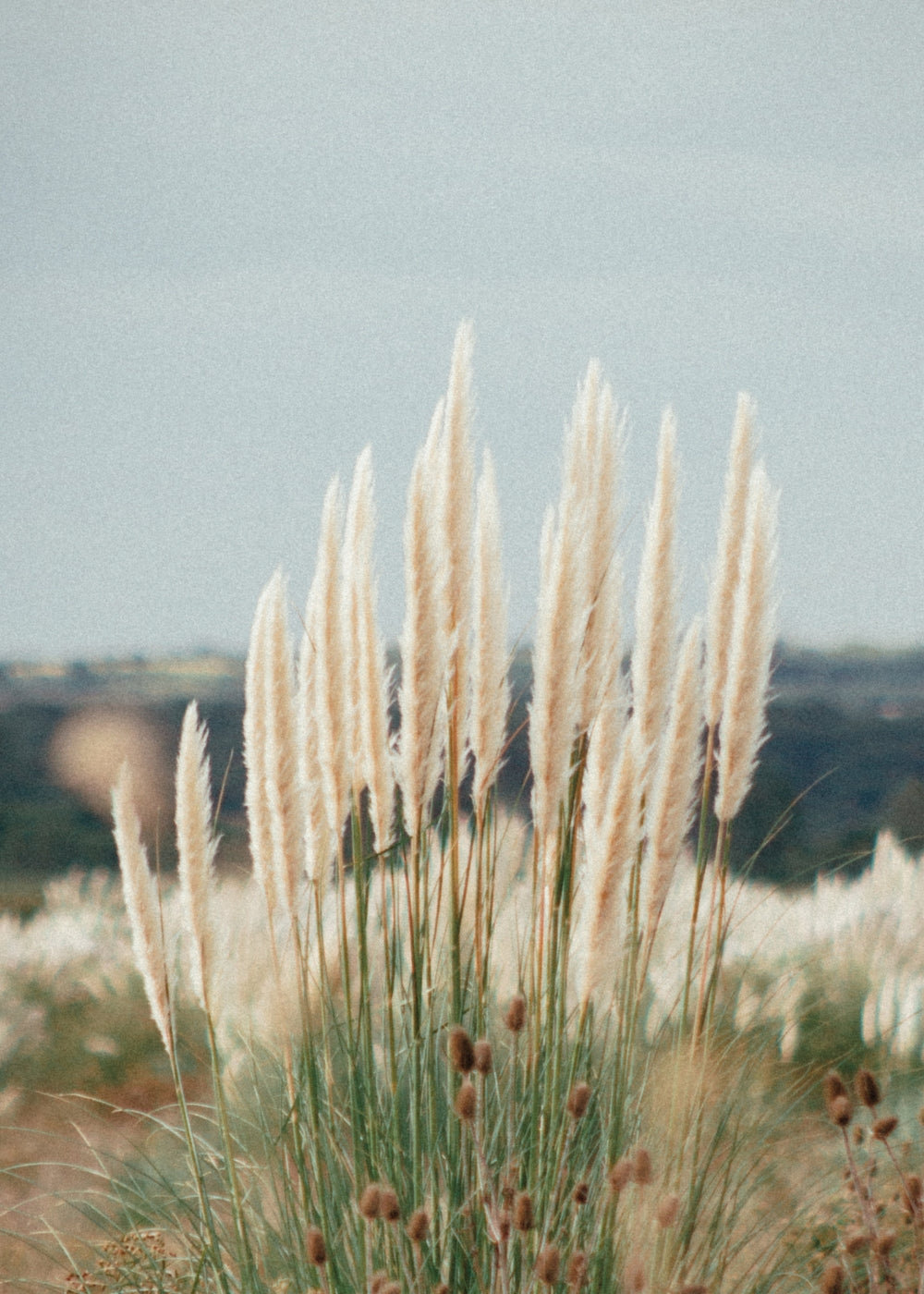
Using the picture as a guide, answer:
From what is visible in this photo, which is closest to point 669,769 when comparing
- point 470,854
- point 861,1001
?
point 470,854

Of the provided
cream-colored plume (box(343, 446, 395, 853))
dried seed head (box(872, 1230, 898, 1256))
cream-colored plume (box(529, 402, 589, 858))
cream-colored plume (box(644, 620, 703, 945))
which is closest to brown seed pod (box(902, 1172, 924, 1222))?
dried seed head (box(872, 1230, 898, 1256))

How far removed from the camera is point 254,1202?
2789 mm

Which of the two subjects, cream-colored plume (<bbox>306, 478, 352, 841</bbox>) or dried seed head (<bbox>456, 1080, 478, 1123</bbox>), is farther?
cream-colored plume (<bbox>306, 478, 352, 841</bbox>)

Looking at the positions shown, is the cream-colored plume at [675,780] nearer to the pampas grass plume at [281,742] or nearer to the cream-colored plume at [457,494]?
the cream-colored plume at [457,494]

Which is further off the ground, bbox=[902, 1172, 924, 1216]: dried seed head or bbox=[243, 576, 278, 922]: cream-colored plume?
bbox=[243, 576, 278, 922]: cream-colored plume

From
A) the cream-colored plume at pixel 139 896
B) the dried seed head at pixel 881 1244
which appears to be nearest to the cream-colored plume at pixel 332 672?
the cream-colored plume at pixel 139 896

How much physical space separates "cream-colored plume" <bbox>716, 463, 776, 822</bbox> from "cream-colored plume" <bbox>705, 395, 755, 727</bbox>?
0.03 meters

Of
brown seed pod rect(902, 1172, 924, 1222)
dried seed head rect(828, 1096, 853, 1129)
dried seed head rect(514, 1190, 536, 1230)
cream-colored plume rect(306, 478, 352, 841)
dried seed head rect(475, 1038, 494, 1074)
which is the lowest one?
brown seed pod rect(902, 1172, 924, 1222)

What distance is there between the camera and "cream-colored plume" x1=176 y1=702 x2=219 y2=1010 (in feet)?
7.20

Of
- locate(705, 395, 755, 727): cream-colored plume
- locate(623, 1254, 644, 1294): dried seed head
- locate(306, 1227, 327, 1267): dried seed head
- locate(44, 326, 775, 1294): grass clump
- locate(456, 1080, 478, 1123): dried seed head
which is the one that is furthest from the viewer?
locate(705, 395, 755, 727): cream-colored plume

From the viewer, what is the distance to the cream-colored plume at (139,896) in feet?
7.27

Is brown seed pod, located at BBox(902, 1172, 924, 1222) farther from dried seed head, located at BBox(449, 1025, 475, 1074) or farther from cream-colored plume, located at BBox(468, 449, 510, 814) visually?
cream-colored plume, located at BBox(468, 449, 510, 814)

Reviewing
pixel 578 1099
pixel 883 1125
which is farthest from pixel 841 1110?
pixel 578 1099

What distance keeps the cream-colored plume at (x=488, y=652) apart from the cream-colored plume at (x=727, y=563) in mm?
462
